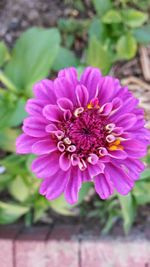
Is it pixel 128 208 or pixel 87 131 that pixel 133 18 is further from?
pixel 87 131

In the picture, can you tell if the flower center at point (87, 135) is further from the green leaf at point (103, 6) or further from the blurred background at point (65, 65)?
the green leaf at point (103, 6)

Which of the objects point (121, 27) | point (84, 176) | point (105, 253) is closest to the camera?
point (84, 176)

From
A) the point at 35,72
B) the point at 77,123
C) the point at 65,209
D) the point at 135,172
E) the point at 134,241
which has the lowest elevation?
the point at 134,241

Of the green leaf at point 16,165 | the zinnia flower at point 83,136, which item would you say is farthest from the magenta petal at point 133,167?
the green leaf at point 16,165

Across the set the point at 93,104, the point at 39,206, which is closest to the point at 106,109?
the point at 93,104

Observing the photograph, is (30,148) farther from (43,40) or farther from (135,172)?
(43,40)

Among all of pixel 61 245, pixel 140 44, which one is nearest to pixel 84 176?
pixel 61 245
